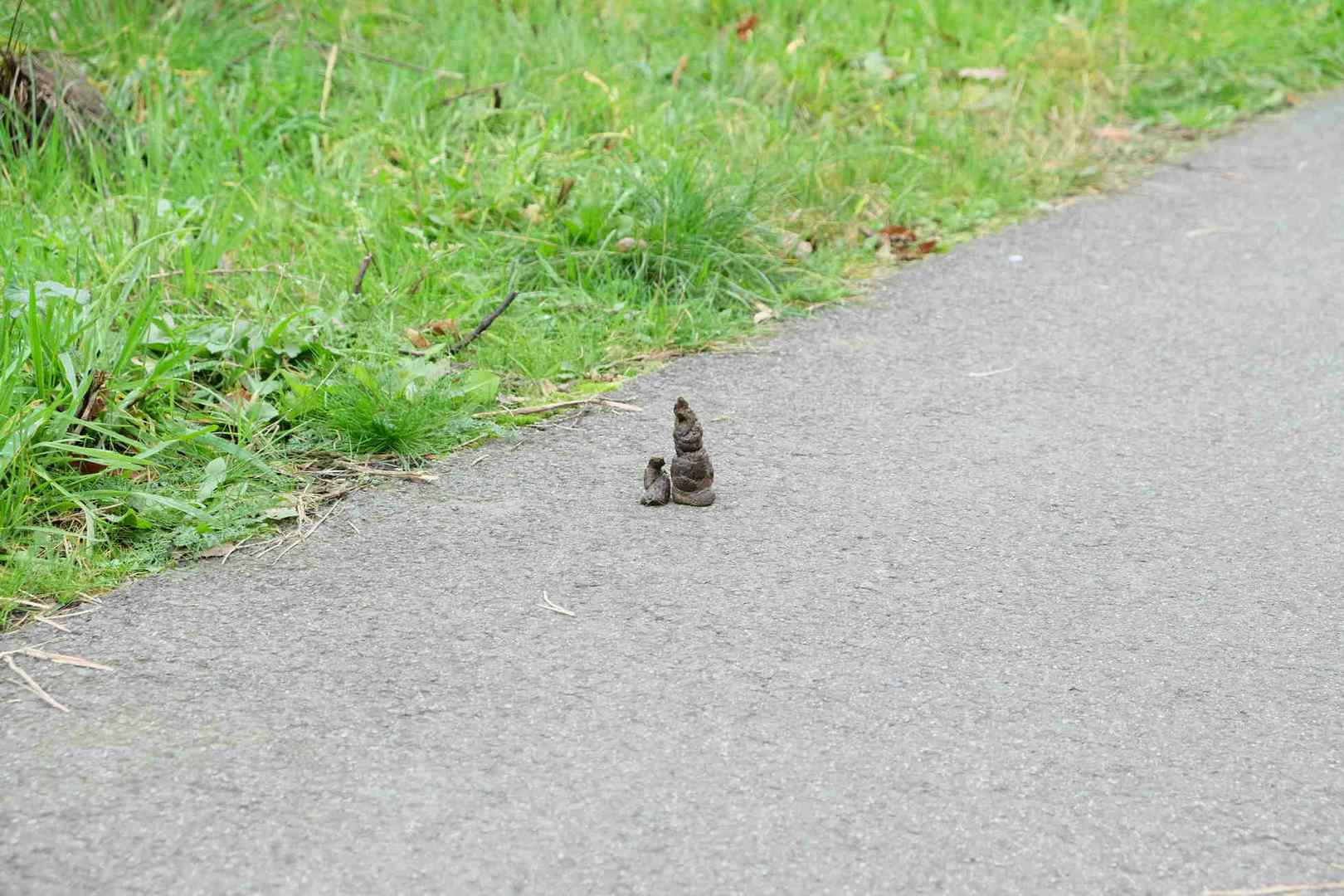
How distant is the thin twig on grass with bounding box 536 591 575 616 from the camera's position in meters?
2.80

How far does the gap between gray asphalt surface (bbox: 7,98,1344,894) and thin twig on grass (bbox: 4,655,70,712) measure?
21 millimetres

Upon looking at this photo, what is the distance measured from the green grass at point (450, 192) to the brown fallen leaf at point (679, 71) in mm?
31

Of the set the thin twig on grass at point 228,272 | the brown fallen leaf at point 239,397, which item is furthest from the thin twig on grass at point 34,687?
the thin twig on grass at point 228,272

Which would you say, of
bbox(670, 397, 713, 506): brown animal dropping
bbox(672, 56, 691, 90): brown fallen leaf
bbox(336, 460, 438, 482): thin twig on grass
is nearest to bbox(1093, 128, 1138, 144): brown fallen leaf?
bbox(672, 56, 691, 90): brown fallen leaf

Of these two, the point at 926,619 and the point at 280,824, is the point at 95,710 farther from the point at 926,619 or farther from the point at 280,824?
the point at 926,619

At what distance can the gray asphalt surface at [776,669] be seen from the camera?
7.06ft

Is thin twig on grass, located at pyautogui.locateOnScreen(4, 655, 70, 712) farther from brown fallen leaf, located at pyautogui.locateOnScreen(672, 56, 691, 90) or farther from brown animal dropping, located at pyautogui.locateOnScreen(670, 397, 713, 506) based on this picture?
brown fallen leaf, located at pyautogui.locateOnScreen(672, 56, 691, 90)

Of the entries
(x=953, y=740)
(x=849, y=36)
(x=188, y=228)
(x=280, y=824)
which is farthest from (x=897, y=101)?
(x=280, y=824)

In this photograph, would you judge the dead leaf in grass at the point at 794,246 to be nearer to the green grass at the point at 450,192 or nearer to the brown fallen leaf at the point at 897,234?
the green grass at the point at 450,192

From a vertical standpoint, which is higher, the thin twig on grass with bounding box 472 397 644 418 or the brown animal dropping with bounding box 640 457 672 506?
the brown animal dropping with bounding box 640 457 672 506

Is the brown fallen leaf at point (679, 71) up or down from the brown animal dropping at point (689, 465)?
up

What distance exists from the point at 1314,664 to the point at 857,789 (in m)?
1.00

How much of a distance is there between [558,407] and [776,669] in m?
1.38

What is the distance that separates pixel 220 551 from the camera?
302 cm
